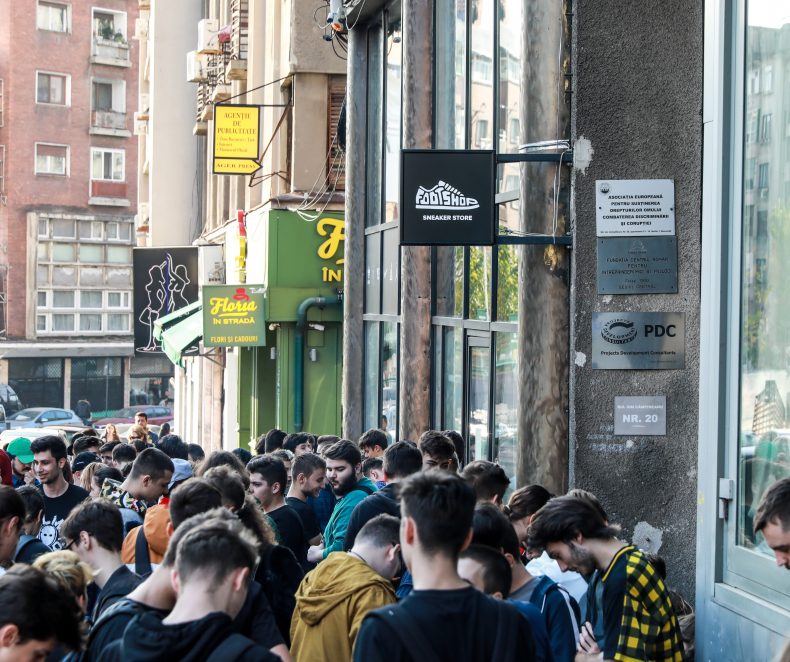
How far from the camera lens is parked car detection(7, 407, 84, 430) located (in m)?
46.5

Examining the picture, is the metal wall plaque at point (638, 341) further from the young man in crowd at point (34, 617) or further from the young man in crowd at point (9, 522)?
the young man in crowd at point (34, 617)

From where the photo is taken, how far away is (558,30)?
883cm

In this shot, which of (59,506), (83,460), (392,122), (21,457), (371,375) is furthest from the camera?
(371,375)

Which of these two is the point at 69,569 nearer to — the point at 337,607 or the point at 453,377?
the point at 337,607

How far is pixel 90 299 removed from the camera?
57188 mm

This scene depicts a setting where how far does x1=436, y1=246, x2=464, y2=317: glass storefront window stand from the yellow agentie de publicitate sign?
10.3 m

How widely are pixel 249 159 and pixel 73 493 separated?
48.6 ft

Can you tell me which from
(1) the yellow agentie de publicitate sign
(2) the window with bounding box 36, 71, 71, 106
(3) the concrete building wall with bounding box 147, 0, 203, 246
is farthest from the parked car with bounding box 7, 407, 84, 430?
(1) the yellow agentie de publicitate sign

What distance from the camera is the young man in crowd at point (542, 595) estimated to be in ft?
16.3

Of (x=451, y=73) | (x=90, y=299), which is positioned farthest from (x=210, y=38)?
(x=90, y=299)

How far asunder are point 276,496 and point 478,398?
4.96m

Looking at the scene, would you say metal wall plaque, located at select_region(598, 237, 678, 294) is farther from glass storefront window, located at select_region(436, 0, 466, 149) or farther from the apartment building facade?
the apartment building facade

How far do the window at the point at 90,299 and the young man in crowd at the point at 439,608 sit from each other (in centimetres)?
5500

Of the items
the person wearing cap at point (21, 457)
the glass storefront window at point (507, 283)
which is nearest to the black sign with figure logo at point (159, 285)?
the person wearing cap at point (21, 457)
